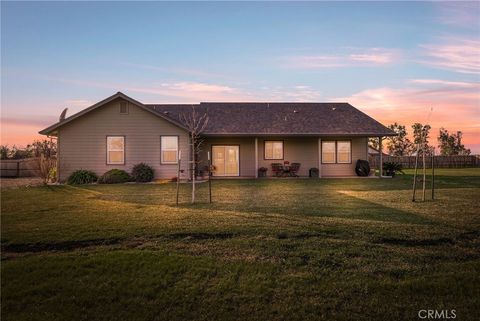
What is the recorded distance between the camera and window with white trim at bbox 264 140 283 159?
76.1ft

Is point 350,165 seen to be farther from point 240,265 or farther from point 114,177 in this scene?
point 240,265

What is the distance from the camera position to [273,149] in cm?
2322

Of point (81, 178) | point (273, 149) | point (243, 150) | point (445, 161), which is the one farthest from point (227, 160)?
point (445, 161)

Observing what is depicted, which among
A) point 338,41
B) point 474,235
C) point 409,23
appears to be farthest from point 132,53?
point 474,235

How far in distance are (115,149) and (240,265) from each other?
16920mm

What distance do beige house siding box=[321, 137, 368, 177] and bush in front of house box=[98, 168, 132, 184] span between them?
12.9m

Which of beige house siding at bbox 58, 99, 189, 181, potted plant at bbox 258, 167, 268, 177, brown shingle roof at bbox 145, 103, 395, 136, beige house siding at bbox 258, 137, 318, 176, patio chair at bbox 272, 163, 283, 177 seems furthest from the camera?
beige house siding at bbox 258, 137, 318, 176

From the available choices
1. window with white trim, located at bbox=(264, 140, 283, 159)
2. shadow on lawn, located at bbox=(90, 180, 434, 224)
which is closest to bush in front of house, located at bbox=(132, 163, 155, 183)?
shadow on lawn, located at bbox=(90, 180, 434, 224)

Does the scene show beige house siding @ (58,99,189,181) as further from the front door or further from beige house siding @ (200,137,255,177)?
the front door

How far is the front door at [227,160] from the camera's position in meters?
23.0

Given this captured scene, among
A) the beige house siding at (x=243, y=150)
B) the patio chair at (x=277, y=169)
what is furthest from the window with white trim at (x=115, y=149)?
the patio chair at (x=277, y=169)

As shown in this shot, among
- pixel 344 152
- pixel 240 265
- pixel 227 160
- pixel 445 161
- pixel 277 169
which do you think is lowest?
pixel 240 265

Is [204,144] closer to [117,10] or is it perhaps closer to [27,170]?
[117,10]

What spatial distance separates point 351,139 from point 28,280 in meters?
21.9
